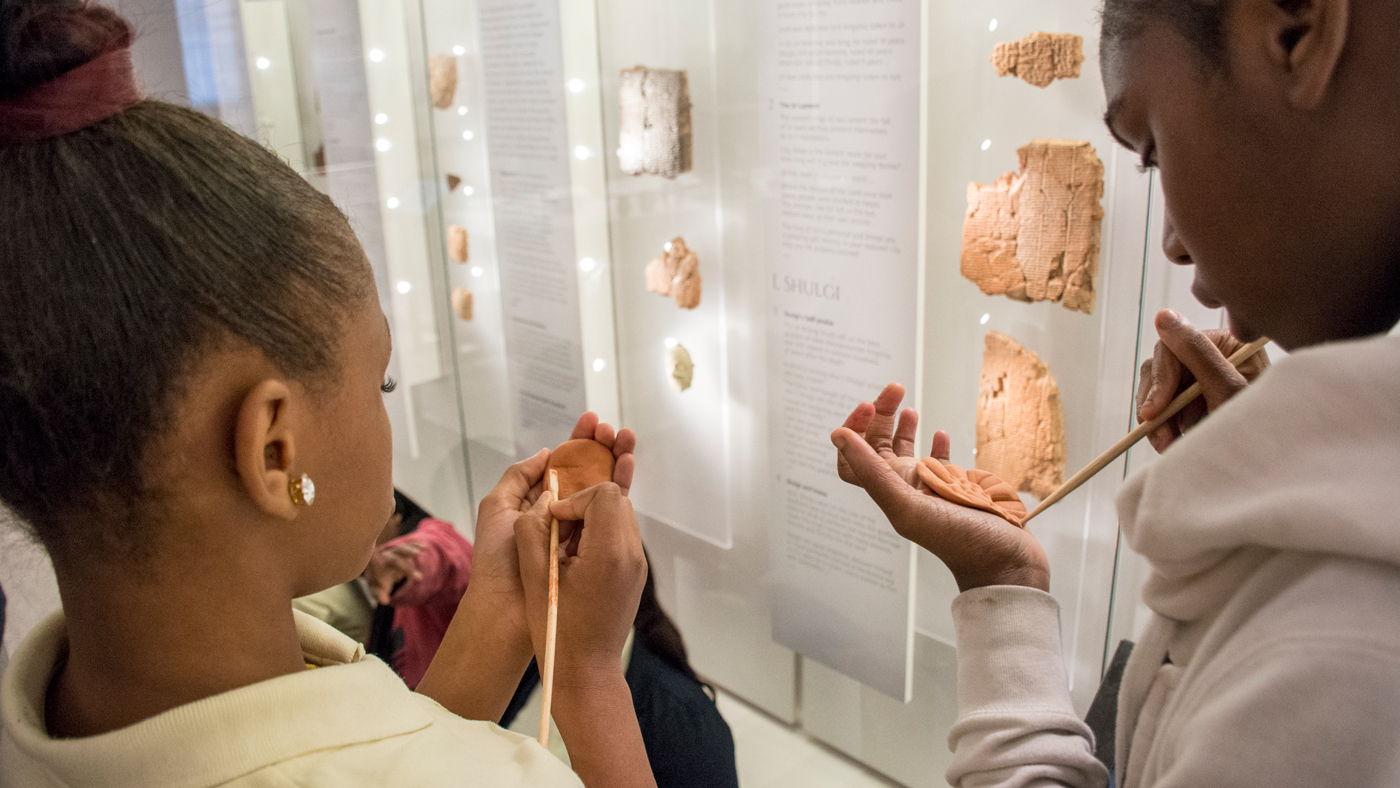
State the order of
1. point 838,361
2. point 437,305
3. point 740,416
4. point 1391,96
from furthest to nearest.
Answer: point 437,305 < point 740,416 < point 838,361 < point 1391,96

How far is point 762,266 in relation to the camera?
202 centimetres

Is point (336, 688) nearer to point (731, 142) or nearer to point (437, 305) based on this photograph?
point (731, 142)

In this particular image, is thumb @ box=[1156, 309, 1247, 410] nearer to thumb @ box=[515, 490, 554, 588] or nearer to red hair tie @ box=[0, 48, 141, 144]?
thumb @ box=[515, 490, 554, 588]

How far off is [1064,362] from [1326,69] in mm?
1013

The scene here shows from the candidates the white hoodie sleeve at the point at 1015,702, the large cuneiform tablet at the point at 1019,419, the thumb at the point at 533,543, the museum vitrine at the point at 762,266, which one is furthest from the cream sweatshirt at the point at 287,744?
the large cuneiform tablet at the point at 1019,419

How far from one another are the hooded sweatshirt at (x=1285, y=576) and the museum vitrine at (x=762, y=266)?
2.81 ft

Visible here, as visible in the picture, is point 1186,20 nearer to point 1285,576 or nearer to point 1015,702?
point 1285,576

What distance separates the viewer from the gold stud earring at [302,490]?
0.75 m

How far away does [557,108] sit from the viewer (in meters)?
2.25

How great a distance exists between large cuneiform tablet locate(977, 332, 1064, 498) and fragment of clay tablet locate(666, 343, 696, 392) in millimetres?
739

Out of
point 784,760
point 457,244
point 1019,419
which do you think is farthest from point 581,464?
point 457,244

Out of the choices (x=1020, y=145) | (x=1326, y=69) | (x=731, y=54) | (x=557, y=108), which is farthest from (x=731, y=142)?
(x=1326, y=69)

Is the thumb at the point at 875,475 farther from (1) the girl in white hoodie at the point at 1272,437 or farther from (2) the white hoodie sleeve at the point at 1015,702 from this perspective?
(1) the girl in white hoodie at the point at 1272,437

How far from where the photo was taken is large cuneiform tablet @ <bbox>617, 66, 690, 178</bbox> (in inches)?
81.4
